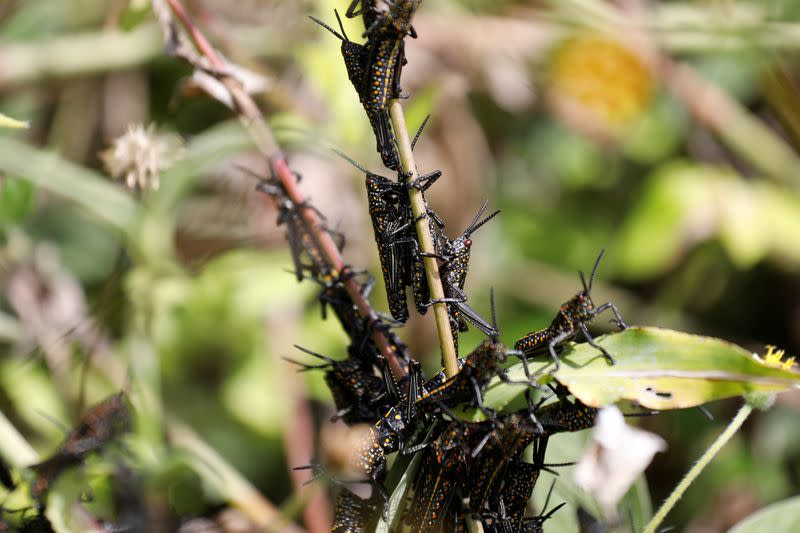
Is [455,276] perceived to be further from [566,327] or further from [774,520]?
[774,520]

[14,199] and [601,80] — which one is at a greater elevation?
[601,80]

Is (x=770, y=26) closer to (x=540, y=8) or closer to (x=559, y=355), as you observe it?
(x=540, y=8)

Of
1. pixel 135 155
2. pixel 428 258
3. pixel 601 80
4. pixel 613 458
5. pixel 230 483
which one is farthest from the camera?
pixel 601 80

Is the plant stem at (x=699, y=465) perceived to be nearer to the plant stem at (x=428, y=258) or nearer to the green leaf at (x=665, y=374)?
the green leaf at (x=665, y=374)

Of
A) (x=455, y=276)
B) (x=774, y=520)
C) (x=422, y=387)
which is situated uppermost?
(x=455, y=276)

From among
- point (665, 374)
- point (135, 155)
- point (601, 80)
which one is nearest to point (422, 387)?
point (665, 374)

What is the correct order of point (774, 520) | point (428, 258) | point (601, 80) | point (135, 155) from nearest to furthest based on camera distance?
point (428, 258) → point (774, 520) → point (135, 155) → point (601, 80)

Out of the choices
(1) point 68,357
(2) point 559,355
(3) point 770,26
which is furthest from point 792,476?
(1) point 68,357
